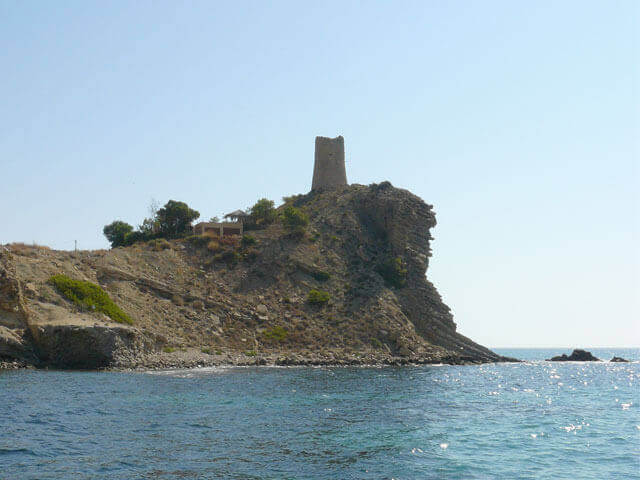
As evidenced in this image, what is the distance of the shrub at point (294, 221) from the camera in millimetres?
86625

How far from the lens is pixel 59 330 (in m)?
47.7

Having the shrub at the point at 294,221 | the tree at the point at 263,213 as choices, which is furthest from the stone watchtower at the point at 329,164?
the shrub at the point at 294,221

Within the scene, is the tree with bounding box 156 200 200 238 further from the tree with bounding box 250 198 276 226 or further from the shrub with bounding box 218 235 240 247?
the tree with bounding box 250 198 276 226

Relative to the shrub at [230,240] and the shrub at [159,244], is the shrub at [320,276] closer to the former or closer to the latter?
the shrub at [230,240]

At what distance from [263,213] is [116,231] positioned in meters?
20.7

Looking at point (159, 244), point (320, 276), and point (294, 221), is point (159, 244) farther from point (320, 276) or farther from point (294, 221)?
point (320, 276)

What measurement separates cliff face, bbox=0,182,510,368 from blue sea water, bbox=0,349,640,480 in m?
5.65

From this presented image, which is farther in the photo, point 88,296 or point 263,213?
point 263,213

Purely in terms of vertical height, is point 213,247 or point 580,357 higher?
point 213,247

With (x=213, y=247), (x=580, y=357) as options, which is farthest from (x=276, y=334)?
(x=580, y=357)

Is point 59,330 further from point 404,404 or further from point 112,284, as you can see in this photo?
point 404,404

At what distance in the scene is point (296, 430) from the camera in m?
27.6

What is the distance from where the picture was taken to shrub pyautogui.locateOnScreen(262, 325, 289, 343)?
6956cm

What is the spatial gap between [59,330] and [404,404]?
1065 inches
